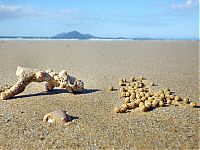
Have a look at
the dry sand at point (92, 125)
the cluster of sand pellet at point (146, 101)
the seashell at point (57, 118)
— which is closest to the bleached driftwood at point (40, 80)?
the dry sand at point (92, 125)

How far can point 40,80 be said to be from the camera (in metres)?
6.27

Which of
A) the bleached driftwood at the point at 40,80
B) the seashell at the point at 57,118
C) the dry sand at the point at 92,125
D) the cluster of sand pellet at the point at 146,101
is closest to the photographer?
the dry sand at the point at 92,125

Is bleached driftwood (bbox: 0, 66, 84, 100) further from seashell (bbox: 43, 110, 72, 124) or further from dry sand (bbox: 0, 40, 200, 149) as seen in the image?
seashell (bbox: 43, 110, 72, 124)

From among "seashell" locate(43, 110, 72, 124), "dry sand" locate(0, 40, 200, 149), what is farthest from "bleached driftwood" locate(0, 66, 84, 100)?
"seashell" locate(43, 110, 72, 124)

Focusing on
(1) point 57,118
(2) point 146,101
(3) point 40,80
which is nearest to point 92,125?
(1) point 57,118

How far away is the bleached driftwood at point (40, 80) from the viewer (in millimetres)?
6129

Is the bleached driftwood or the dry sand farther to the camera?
the bleached driftwood

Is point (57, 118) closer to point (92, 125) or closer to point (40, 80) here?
point (92, 125)

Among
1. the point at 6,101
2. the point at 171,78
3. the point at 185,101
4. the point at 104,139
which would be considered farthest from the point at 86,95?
the point at 171,78

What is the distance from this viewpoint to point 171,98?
5777mm

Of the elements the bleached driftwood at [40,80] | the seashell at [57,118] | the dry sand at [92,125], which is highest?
the bleached driftwood at [40,80]

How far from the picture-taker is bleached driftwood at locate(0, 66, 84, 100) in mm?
6129

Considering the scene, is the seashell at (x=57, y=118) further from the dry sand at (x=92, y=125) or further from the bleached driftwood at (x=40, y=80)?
the bleached driftwood at (x=40, y=80)

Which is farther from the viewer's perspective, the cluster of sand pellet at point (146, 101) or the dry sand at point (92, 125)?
the cluster of sand pellet at point (146, 101)
